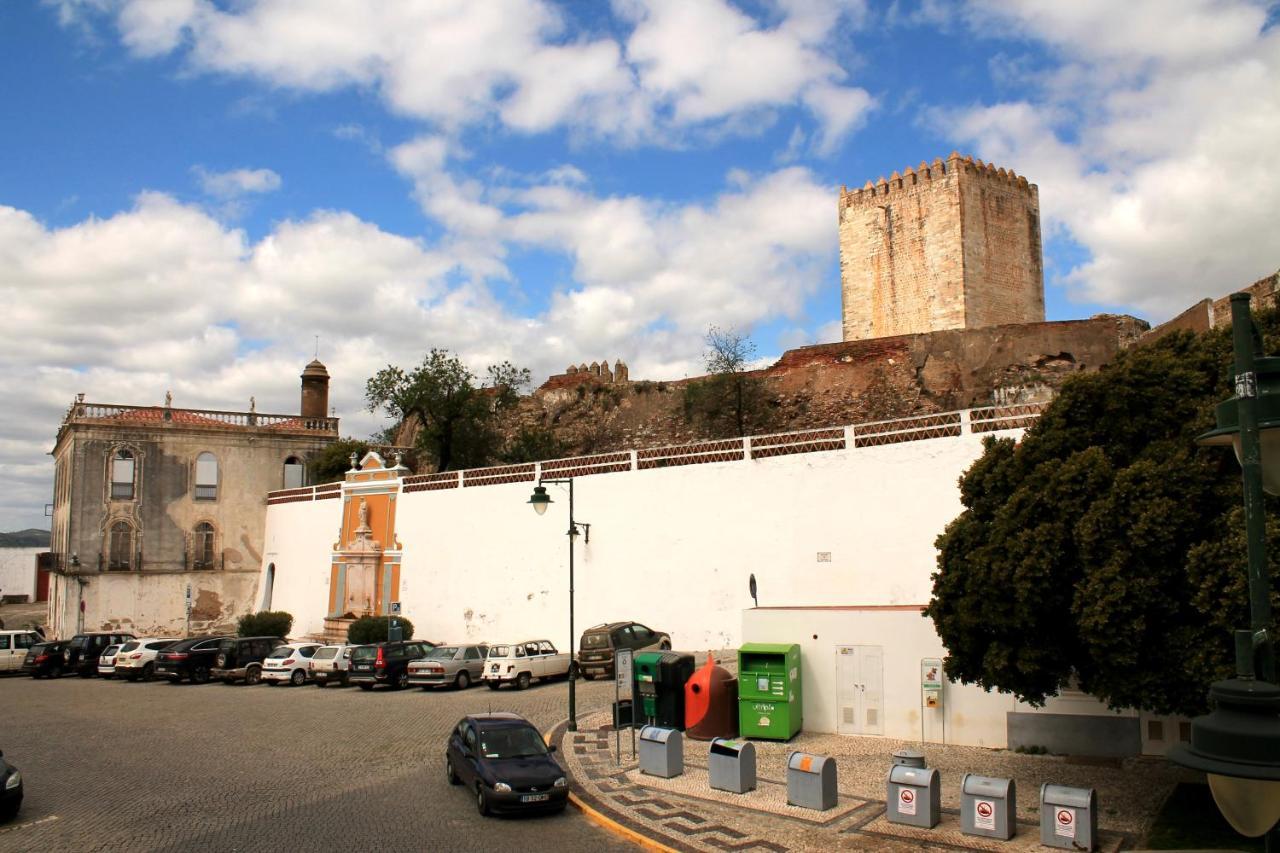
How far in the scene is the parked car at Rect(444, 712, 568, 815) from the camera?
11789mm

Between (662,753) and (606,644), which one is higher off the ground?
(606,644)

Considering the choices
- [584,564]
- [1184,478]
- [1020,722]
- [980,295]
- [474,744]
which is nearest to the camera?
[1184,478]

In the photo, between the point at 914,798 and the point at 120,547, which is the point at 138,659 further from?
the point at 914,798

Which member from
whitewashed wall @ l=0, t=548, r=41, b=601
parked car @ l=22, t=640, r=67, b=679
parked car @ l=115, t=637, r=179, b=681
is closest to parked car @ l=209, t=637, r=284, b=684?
parked car @ l=115, t=637, r=179, b=681

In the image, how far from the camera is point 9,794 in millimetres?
11961

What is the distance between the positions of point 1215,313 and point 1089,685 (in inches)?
553

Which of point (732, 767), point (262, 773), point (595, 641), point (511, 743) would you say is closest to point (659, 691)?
point (732, 767)

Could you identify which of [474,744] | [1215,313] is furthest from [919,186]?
[474,744]

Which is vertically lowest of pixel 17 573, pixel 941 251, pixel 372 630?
pixel 372 630

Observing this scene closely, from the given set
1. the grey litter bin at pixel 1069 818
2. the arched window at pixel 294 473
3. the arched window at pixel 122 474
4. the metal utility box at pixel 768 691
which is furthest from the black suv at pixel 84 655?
the grey litter bin at pixel 1069 818

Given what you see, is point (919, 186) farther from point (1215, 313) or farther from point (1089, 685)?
point (1089, 685)

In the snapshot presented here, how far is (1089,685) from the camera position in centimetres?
Answer: 1128

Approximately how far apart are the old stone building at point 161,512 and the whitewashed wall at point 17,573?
26.8 metres

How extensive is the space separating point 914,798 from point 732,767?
8.24ft
